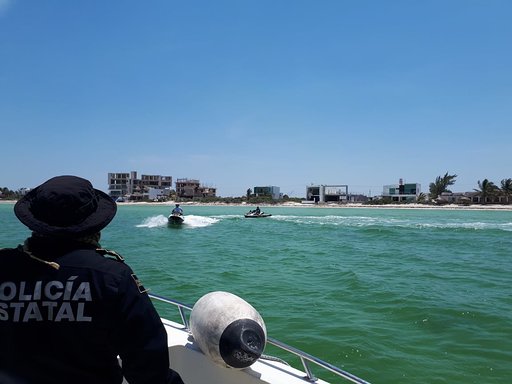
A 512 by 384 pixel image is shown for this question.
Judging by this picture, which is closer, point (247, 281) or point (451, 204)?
point (247, 281)

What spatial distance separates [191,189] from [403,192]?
7858cm

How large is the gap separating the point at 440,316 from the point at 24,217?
31.4ft

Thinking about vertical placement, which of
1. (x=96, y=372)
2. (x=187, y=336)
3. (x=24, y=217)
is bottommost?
(x=187, y=336)

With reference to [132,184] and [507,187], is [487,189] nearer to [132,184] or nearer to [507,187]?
[507,187]

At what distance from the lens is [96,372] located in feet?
5.35

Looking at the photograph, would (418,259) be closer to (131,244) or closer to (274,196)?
(131,244)

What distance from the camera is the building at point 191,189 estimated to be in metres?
158

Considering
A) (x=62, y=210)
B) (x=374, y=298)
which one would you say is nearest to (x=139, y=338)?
(x=62, y=210)

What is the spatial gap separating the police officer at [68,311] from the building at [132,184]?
15385 centimetres

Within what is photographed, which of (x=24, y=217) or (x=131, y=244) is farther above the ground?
(x=24, y=217)

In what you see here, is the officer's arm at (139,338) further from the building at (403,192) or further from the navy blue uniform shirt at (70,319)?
the building at (403,192)

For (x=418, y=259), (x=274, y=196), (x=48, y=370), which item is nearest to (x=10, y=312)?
(x=48, y=370)

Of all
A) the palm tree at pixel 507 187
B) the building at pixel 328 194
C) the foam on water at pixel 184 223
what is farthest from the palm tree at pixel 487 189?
the foam on water at pixel 184 223

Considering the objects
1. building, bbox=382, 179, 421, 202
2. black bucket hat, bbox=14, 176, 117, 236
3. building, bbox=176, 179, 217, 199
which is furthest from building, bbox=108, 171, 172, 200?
black bucket hat, bbox=14, 176, 117, 236
